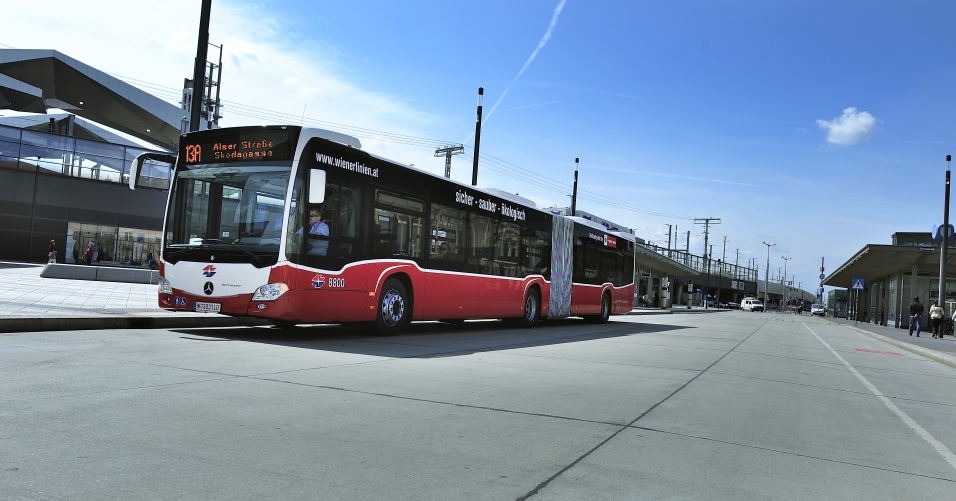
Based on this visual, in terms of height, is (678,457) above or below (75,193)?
below

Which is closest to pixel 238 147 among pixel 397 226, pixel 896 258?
pixel 397 226

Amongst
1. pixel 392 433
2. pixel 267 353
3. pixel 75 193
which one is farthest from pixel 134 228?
pixel 392 433

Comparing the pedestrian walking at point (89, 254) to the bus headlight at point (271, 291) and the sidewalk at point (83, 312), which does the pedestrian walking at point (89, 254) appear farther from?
the bus headlight at point (271, 291)

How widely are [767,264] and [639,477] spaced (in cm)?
12530

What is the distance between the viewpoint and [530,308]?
19.0m

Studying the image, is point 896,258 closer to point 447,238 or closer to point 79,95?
point 447,238

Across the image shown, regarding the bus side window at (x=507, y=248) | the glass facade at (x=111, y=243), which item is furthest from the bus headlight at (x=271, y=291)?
the glass facade at (x=111, y=243)

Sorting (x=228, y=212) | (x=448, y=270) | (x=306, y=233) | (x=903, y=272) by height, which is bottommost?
(x=448, y=270)

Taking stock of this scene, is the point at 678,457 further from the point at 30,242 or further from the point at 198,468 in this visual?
the point at 30,242

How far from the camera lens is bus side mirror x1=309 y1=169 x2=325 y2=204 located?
10.6 metres

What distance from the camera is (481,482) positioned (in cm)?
410

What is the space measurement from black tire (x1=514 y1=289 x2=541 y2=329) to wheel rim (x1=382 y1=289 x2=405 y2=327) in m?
5.72

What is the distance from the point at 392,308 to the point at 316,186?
136 inches

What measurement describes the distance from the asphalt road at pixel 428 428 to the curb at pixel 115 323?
0.47 metres
